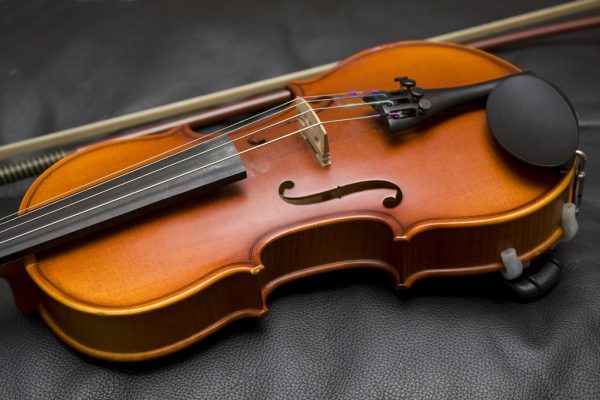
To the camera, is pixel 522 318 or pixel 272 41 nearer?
pixel 522 318

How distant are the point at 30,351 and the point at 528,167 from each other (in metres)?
0.83

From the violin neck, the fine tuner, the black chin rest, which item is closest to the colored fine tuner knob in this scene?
the fine tuner

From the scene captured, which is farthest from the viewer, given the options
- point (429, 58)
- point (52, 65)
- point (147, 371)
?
point (52, 65)

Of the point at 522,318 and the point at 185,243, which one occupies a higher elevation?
the point at 185,243

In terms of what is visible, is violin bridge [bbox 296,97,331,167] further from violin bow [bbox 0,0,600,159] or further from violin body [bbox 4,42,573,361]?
violin bow [bbox 0,0,600,159]

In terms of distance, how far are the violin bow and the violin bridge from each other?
0.31 metres

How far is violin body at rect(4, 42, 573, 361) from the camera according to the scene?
89 centimetres

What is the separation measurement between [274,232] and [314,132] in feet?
0.61

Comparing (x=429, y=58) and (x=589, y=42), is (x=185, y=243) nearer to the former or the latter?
(x=429, y=58)

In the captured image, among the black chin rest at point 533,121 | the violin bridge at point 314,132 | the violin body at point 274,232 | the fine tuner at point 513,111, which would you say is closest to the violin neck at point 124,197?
the violin body at point 274,232

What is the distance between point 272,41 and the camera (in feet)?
5.35

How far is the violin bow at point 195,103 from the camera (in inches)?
50.2

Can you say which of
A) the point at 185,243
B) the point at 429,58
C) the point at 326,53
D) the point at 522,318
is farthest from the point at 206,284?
the point at 326,53

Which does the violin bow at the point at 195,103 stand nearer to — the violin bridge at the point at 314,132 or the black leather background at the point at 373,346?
the black leather background at the point at 373,346
